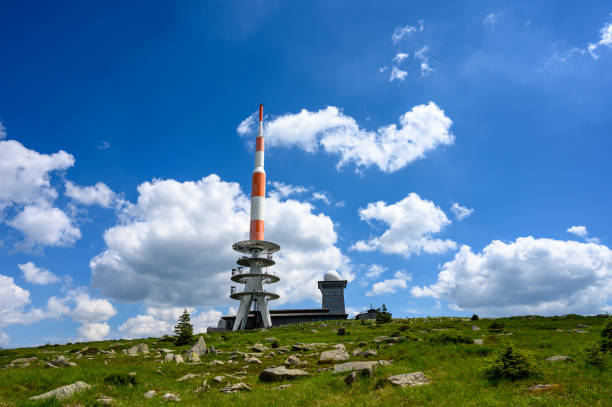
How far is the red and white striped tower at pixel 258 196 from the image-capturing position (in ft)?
244

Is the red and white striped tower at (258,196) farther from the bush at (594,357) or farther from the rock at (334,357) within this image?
the bush at (594,357)

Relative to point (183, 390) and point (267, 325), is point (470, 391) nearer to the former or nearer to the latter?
point (183, 390)

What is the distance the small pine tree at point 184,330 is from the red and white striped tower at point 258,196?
32833 millimetres

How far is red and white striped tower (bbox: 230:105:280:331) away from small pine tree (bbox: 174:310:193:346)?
31.4 meters

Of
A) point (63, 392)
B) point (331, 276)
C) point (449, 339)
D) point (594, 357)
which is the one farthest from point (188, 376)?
point (331, 276)

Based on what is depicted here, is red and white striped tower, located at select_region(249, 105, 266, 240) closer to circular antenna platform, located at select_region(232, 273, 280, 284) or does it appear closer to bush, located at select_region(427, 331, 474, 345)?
circular antenna platform, located at select_region(232, 273, 280, 284)

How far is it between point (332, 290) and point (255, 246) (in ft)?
124

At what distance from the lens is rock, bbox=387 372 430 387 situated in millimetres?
12716

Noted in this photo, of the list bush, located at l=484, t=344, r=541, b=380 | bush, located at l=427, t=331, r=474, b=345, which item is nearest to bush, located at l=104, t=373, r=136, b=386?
bush, located at l=484, t=344, r=541, b=380

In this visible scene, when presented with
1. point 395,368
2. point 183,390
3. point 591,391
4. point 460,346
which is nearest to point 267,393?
point 183,390

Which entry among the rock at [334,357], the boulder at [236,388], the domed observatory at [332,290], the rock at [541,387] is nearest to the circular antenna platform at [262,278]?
the domed observatory at [332,290]

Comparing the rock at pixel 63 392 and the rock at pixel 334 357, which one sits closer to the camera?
the rock at pixel 63 392

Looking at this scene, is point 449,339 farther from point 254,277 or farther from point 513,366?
point 254,277

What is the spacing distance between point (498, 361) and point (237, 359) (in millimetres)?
13997
